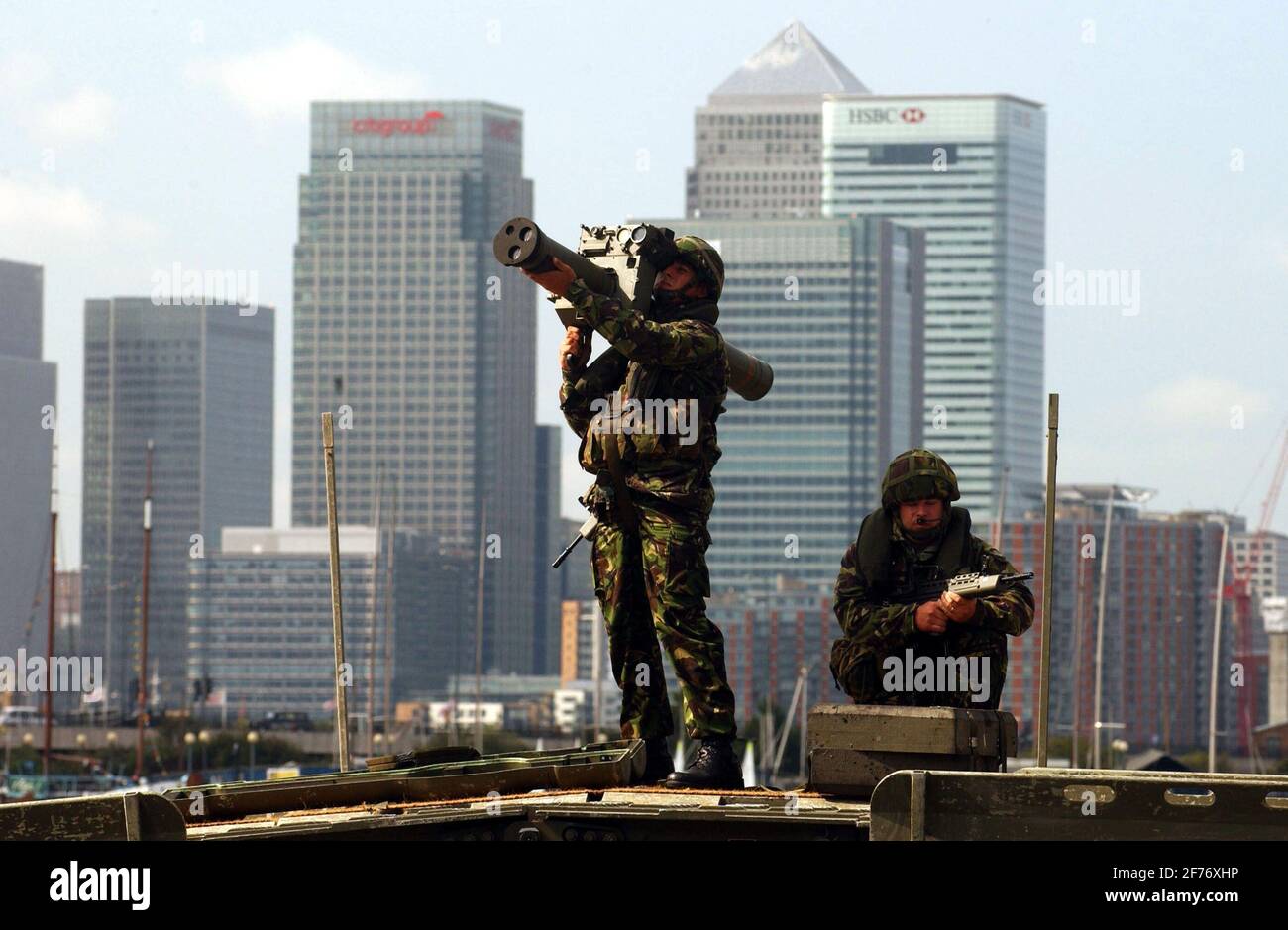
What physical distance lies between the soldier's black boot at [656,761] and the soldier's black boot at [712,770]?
0.38 ft

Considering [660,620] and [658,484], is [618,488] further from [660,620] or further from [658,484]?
[660,620]

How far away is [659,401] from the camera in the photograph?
51.6ft

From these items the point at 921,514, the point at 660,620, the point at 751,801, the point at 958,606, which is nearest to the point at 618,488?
the point at 660,620

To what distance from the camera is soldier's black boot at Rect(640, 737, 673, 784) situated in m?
14.9

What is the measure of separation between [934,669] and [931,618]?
321 mm

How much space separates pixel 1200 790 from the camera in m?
10.8

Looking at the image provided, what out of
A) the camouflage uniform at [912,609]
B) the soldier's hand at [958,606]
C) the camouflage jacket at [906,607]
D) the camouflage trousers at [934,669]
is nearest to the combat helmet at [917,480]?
the camouflage uniform at [912,609]

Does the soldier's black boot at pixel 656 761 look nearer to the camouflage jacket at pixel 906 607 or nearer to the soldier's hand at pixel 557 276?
the camouflage jacket at pixel 906 607
